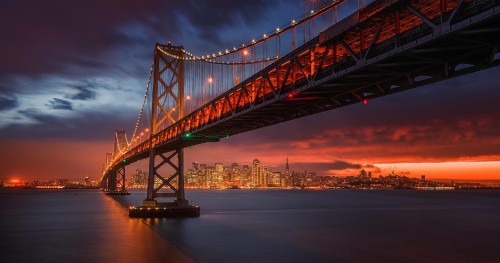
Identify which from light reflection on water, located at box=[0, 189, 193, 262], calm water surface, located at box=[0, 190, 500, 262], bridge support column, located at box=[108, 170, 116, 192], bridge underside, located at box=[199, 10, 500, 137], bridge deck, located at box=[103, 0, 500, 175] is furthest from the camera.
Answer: bridge support column, located at box=[108, 170, 116, 192]

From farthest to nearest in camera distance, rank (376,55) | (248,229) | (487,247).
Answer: (248,229), (487,247), (376,55)

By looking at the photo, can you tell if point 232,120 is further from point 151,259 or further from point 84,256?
point 84,256

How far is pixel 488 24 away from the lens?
11938 mm

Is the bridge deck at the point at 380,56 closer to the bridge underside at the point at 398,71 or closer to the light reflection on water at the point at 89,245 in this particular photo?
the bridge underside at the point at 398,71

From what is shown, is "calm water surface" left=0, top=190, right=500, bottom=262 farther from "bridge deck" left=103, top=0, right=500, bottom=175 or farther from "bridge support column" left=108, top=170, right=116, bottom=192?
"bridge support column" left=108, top=170, right=116, bottom=192

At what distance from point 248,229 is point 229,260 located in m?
17.4

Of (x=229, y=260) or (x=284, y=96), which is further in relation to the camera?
(x=229, y=260)

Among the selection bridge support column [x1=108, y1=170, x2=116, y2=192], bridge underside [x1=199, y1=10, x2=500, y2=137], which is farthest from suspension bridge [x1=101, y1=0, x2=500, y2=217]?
bridge support column [x1=108, y1=170, x2=116, y2=192]

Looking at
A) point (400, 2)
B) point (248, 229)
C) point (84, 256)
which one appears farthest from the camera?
point (248, 229)

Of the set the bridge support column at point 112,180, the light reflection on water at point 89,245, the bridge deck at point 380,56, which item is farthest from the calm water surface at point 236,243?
the bridge support column at point 112,180

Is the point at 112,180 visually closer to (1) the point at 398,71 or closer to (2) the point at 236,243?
(2) the point at 236,243

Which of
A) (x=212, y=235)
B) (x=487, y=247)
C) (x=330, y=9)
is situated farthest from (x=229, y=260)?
(x=487, y=247)

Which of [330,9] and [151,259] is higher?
[330,9]

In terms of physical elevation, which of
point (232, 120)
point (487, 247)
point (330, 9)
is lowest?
point (487, 247)
